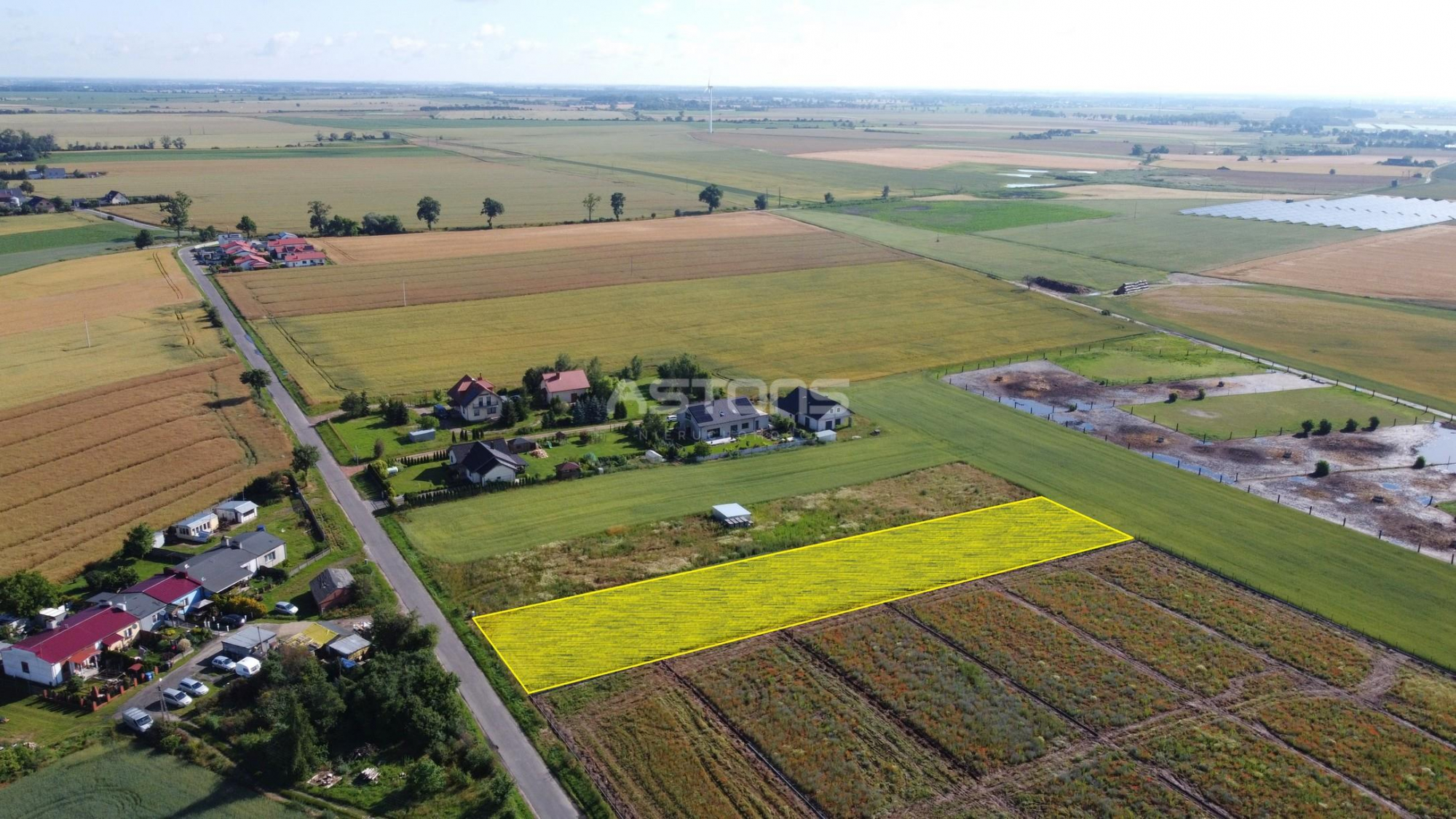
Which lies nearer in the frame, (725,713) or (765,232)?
(725,713)

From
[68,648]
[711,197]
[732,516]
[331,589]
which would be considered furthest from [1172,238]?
[68,648]

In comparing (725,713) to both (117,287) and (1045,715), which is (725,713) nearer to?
(1045,715)

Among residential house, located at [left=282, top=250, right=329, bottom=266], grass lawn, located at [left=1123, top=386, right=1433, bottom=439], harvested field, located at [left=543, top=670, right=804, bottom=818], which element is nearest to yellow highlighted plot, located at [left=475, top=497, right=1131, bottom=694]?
harvested field, located at [left=543, top=670, right=804, bottom=818]

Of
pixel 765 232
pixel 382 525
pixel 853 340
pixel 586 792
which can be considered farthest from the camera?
pixel 765 232

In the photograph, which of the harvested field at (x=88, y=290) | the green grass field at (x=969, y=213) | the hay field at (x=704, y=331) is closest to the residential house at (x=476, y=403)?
the hay field at (x=704, y=331)

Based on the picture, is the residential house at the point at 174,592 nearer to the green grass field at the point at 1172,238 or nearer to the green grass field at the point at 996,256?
the green grass field at the point at 996,256

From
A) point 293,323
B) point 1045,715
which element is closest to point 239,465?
point 293,323
